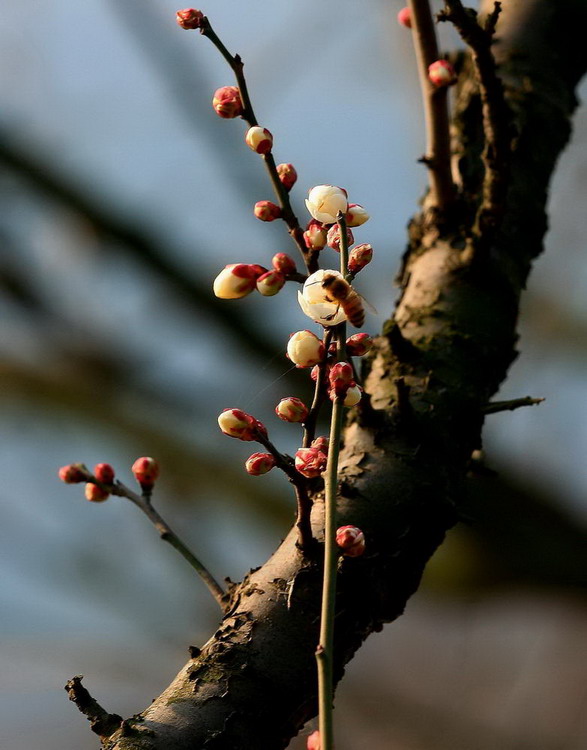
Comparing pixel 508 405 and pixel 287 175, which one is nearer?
pixel 287 175

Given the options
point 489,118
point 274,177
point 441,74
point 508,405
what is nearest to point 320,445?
point 274,177

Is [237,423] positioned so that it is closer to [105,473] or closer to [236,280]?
[236,280]

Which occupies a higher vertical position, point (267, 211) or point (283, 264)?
point (267, 211)

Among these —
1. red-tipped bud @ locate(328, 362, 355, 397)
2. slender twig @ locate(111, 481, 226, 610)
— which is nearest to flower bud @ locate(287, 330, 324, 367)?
red-tipped bud @ locate(328, 362, 355, 397)

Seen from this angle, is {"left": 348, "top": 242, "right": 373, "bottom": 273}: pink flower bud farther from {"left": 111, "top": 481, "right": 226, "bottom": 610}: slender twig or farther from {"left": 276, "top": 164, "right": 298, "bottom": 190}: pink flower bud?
{"left": 111, "top": 481, "right": 226, "bottom": 610}: slender twig

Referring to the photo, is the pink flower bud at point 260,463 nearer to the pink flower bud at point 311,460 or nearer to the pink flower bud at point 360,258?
the pink flower bud at point 311,460
